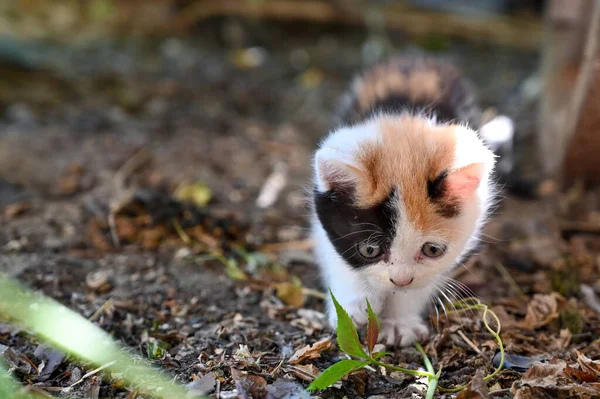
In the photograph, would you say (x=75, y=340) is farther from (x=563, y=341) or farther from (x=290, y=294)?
(x=563, y=341)

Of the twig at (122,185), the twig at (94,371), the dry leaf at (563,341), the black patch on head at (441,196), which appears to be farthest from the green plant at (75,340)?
the dry leaf at (563,341)

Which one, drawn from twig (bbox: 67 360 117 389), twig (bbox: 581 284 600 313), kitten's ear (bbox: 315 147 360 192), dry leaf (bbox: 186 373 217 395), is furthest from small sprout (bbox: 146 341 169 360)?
twig (bbox: 581 284 600 313)

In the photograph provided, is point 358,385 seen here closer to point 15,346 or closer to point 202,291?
point 202,291

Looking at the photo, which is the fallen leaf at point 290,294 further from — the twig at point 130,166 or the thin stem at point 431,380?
the twig at point 130,166

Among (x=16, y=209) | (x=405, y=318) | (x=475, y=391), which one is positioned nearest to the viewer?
(x=475, y=391)

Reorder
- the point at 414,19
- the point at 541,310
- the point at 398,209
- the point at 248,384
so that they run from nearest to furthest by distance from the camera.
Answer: the point at 248,384
the point at 398,209
the point at 541,310
the point at 414,19

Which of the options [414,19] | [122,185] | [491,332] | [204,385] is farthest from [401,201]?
[414,19]

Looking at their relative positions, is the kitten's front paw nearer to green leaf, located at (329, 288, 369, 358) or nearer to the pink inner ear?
green leaf, located at (329, 288, 369, 358)
